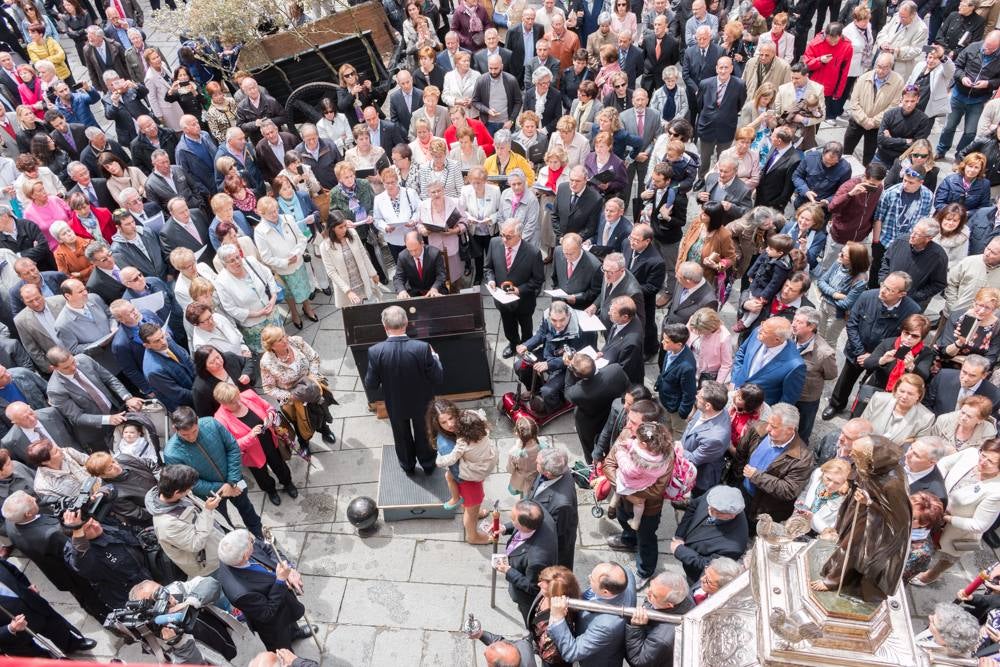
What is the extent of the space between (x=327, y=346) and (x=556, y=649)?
508 cm

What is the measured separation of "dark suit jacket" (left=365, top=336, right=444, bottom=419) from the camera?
241 inches

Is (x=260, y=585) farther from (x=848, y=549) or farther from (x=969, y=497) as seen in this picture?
(x=969, y=497)

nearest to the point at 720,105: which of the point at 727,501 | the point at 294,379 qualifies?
the point at 727,501

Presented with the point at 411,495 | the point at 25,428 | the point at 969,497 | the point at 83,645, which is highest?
the point at 25,428

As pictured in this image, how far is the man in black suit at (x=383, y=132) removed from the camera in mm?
9344

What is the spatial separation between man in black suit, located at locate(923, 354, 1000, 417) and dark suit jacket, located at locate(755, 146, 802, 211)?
3069 millimetres

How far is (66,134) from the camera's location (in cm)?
947

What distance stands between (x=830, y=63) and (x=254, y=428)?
908 centimetres

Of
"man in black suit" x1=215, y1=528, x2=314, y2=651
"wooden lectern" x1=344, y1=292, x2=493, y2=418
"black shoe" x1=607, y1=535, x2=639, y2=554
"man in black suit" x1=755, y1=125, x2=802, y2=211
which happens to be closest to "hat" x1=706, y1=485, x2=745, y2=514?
"black shoe" x1=607, y1=535, x2=639, y2=554

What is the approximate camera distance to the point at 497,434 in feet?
24.3

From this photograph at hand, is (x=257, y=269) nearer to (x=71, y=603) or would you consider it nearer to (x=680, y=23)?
(x=71, y=603)

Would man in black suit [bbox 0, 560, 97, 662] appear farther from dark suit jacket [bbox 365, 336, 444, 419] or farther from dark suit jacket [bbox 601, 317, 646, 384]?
dark suit jacket [bbox 601, 317, 646, 384]

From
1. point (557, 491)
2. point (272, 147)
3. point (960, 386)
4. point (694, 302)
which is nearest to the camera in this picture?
point (557, 491)

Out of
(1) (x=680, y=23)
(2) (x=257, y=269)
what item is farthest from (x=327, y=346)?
(1) (x=680, y=23)
